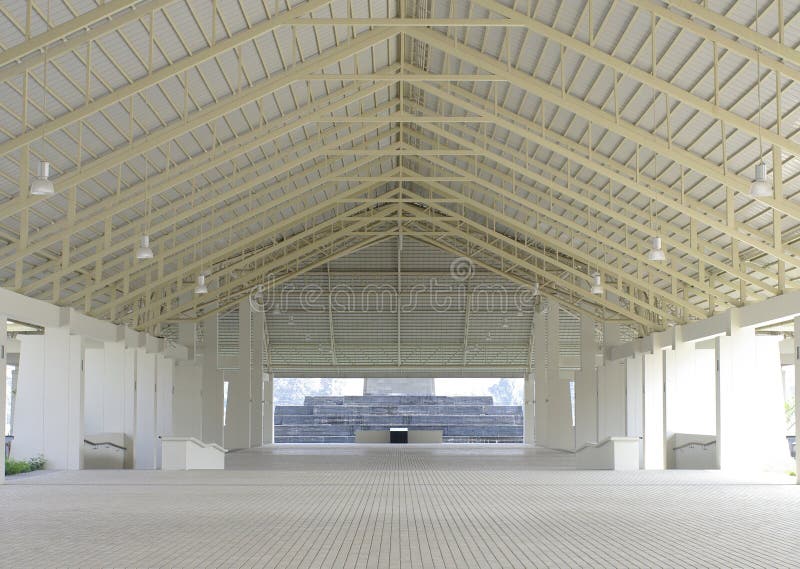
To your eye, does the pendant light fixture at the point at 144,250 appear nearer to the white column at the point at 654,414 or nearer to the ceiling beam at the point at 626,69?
the ceiling beam at the point at 626,69

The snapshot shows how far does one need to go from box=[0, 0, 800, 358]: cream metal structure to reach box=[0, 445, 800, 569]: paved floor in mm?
7815

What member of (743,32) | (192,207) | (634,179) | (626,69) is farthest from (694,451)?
(743,32)

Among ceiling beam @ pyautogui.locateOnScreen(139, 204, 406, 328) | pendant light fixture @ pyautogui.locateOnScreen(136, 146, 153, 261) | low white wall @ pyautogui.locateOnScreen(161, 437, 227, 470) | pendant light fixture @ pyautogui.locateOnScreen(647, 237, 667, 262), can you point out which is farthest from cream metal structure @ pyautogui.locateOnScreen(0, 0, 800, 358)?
low white wall @ pyautogui.locateOnScreen(161, 437, 227, 470)

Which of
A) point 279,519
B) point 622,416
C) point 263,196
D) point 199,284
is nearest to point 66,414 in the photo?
point 199,284

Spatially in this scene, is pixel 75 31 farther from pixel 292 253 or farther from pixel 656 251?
pixel 292 253

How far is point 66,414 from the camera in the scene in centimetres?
3195

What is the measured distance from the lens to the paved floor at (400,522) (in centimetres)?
1131

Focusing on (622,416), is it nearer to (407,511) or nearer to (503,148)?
(503,148)

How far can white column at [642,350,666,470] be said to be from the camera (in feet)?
132

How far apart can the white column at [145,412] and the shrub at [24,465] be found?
844 cm

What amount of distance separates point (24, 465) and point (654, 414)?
25299 millimetres

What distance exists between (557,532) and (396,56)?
20758mm

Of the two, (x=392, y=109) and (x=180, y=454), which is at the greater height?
(x=392, y=109)

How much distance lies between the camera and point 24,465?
29.7 m
